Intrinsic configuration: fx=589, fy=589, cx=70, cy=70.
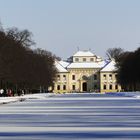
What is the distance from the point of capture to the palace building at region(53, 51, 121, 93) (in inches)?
7489

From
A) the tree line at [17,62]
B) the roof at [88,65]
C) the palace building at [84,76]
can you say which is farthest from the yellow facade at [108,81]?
the tree line at [17,62]

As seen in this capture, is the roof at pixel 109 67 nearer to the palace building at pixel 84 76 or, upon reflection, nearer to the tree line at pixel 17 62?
the palace building at pixel 84 76

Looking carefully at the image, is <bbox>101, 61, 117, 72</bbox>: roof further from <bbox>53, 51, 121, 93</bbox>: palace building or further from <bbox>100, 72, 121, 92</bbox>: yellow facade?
<bbox>100, 72, 121, 92</bbox>: yellow facade

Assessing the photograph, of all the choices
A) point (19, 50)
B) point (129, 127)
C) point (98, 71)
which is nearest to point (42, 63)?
point (19, 50)

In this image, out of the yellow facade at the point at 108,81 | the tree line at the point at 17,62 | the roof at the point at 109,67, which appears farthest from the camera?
the yellow facade at the point at 108,81

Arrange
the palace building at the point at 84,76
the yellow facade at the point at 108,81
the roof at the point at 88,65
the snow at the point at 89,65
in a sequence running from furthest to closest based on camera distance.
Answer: the snow at the point at 89,65 → the roof at the point at 88,65 → the palace building at the point at 84,76 → the yellow facade at the point at 108,81

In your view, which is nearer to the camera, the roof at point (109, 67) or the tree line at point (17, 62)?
the tree line at point (17, 62)

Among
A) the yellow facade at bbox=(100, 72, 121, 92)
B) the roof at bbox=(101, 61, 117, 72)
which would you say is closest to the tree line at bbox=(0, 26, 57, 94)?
the roof at bbox=(101, 61, 117, 72)

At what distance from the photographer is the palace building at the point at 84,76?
190m

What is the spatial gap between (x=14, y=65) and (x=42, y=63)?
1447 inches

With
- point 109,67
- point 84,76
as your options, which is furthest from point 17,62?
point 84,76

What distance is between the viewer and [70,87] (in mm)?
195000

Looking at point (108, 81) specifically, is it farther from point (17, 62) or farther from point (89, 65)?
point (17, 62)

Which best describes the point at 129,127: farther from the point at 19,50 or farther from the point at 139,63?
the point at 139,63
